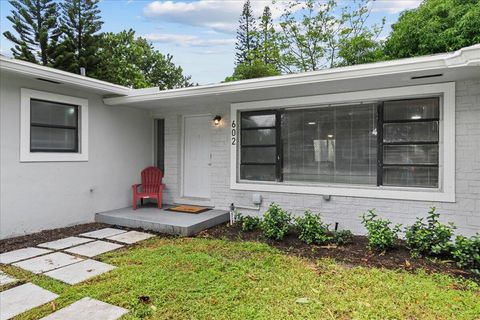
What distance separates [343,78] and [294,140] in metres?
1.63

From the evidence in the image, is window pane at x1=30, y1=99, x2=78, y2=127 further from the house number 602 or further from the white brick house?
the house number 602

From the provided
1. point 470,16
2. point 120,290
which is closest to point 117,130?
point 120,290

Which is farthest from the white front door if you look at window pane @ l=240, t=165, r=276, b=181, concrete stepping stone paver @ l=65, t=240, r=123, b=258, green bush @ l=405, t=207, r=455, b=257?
green bush @ l=405, t=207, r=455, b=257

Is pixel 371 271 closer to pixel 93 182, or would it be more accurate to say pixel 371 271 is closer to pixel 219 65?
pixel 93 182

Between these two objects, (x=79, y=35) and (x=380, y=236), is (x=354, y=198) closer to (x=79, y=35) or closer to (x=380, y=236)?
(x=380, y=236)

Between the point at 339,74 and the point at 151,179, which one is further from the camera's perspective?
the point at 151,179

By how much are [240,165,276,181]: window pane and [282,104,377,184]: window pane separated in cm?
27

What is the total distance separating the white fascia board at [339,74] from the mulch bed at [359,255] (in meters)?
2.33

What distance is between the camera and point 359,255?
3.93 m

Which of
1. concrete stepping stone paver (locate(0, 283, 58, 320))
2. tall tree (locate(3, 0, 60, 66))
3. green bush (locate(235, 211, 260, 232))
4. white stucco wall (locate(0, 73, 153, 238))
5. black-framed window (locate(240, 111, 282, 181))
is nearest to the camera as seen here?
concrete stepping stone paver (locate(0, 283, 58, 320))

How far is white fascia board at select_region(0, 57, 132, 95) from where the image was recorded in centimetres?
422

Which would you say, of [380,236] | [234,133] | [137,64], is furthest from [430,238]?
[137,64]

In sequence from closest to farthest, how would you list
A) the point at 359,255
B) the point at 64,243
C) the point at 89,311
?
the point at 89,311 < the point at 359,255 < the point at 64,243

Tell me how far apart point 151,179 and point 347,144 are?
424 cm
